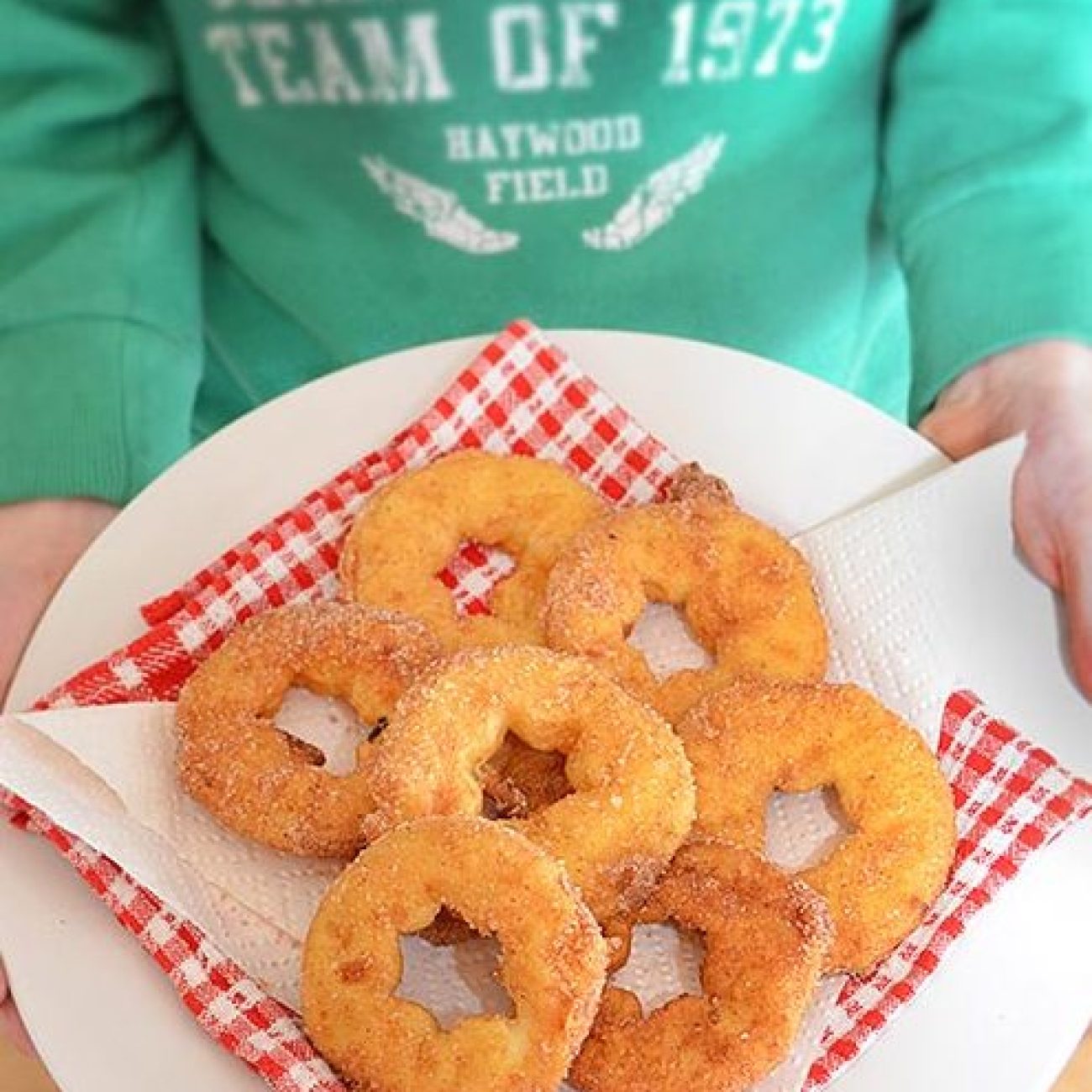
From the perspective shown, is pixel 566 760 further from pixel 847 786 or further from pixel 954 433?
pixel 954 433

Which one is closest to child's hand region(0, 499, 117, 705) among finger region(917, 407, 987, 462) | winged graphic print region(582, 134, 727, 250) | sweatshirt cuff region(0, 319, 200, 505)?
sweatshirt cuff region(0, 319, 200, 505)

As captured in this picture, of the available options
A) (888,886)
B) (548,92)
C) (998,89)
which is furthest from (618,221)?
(888,886)

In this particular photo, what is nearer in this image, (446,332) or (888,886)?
(888,886)

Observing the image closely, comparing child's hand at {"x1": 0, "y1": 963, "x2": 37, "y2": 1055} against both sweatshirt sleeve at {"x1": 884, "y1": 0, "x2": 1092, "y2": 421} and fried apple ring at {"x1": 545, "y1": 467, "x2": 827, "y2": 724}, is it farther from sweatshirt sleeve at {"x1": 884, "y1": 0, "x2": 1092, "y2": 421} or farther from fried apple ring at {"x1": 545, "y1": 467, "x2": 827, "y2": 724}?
sweatshirt sleeve at {"x1": 884, "y1": 0, "x2": 1092, "y2": 421}

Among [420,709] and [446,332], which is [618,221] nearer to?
[446,332]

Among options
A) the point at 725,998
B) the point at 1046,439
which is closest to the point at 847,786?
the point at 725,998
